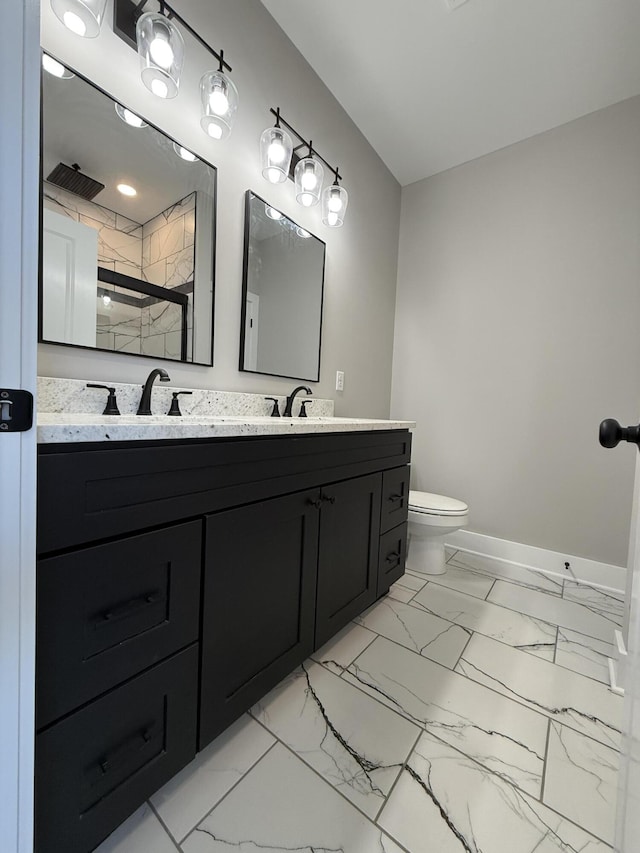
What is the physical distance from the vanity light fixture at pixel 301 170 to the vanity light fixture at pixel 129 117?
520 millimetres

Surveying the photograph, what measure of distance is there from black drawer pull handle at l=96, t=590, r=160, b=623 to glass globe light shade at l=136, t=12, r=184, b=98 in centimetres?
149

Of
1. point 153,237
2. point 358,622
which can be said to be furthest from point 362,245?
point 358,622

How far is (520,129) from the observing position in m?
2.08

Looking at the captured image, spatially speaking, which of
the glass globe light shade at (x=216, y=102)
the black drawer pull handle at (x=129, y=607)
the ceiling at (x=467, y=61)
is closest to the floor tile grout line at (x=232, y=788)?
the black drawer pull handle at (x=129, y=607)

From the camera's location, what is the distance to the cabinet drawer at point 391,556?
1.58 m

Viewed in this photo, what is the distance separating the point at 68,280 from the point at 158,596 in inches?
35.9

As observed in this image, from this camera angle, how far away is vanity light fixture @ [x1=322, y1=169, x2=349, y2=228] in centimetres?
181

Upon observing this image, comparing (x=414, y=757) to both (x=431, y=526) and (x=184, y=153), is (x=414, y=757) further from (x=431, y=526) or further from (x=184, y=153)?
(x=184, y=153)

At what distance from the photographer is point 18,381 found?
472mm

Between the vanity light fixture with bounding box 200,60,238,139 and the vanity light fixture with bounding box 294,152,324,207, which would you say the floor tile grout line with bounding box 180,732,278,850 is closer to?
the vanity light fixture with bounding box 200,60,238,139

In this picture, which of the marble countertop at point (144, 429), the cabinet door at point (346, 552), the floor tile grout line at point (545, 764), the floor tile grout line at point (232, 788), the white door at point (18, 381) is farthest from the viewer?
the cabinet door at point (346, 552)

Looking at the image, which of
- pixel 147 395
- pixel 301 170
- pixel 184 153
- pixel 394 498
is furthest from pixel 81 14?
pixel 394 498

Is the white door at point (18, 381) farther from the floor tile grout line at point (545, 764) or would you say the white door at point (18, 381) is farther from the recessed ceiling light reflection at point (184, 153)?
the floor tile grout line at point (545, 764)

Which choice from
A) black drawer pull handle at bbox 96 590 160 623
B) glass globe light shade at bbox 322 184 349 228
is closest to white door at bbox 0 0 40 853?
black drawer pull handle at bbox 96 590 160 623
